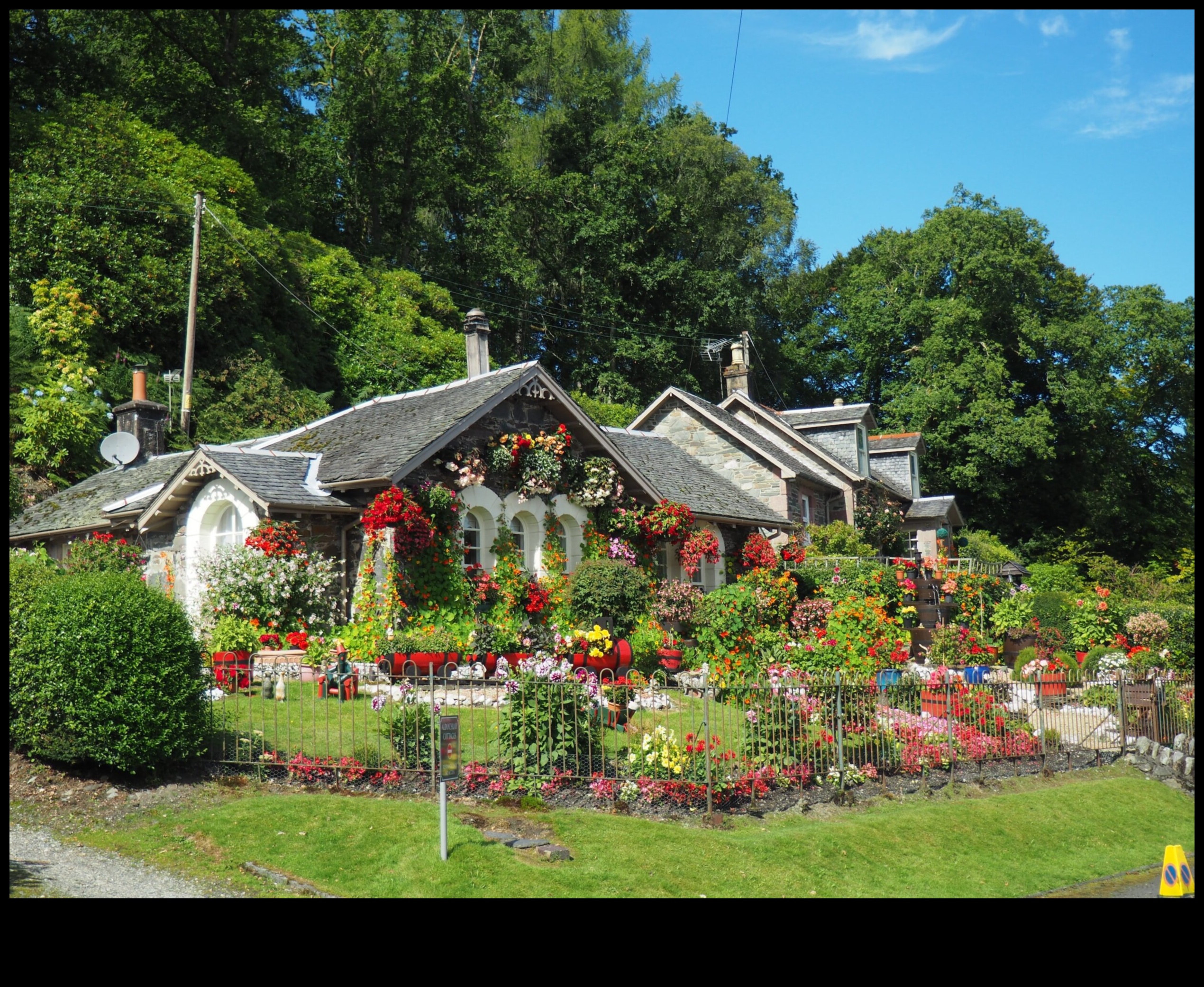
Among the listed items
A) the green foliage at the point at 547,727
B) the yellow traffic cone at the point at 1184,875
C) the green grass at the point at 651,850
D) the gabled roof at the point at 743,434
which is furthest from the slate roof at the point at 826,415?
the yellow traffic cone at the point at 1184,875

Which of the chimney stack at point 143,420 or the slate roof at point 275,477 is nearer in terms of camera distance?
the slate roof at point 275,477

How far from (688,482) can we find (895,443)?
17002 mm

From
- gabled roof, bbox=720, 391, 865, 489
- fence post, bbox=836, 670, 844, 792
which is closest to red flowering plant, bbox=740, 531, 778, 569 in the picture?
gabled roof, bbox=720, 391, 865, 489

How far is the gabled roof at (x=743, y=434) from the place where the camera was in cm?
2947

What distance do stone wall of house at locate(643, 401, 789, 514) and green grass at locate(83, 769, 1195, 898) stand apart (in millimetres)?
17060

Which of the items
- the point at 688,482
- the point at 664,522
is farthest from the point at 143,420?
the point at 688,482

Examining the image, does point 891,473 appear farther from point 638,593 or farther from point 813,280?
point 638,593

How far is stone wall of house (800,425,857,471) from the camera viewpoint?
116ft

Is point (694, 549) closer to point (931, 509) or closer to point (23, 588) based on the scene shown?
point (23, 588)

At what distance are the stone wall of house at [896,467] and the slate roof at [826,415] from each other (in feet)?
14.8

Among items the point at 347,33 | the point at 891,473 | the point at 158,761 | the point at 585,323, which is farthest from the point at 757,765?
the point at 347,33

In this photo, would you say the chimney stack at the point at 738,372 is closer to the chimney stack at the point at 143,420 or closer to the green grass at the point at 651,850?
the chimney stack at the point at 143,420

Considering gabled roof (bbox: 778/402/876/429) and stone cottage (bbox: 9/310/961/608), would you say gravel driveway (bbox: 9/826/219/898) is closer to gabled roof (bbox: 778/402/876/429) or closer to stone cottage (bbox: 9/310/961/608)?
stone cottage (bbox: 9/310/961/608)

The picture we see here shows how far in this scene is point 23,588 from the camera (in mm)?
12344
